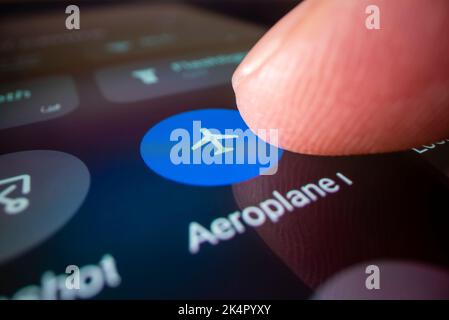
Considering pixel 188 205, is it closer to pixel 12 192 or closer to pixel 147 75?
pixel 12 192

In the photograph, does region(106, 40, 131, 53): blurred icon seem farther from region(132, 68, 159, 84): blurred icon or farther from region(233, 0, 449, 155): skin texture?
region(233, 0, 449, 155): skin texture

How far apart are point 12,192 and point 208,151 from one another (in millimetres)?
169

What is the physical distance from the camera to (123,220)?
0.28m

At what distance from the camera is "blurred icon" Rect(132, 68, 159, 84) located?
49 centimetres

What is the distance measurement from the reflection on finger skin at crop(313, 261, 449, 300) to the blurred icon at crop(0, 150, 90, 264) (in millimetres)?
201

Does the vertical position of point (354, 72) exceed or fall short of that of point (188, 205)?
it exceeds it

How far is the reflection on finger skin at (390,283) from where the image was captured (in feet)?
0.77

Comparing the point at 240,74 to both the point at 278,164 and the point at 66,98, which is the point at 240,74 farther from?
the point at 66,98

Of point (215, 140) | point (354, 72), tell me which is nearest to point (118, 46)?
point (215, 140)

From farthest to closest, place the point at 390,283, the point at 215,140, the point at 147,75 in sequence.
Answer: the point at 147,75 < the point at 215,140 < the point at 390,283

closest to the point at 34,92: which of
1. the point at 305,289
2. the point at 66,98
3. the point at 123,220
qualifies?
the point at 66,98

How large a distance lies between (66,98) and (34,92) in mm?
43

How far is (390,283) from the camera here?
0.24m

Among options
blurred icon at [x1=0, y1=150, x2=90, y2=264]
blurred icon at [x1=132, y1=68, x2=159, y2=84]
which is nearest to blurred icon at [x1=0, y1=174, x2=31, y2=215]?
blurred icon at [x1=0, y1=150, x2=90, y2=264]
